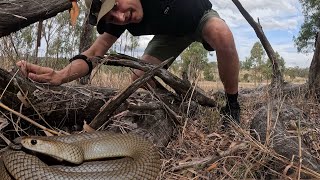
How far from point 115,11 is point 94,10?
0.26 metres

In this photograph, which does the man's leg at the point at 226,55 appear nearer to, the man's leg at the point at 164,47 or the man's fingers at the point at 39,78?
the man's leg at the point at 164,47

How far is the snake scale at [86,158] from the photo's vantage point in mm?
2545

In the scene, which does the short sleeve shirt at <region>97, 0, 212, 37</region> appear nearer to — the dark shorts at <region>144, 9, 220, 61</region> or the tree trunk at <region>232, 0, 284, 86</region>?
the dark shorts at <region>144, 9, 220, 61</region>

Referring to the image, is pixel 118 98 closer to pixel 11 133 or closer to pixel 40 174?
pixel 11 133

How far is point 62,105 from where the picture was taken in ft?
11.4

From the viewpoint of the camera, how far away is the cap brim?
12.3 feet

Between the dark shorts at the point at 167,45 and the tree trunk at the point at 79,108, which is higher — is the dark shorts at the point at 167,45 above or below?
above

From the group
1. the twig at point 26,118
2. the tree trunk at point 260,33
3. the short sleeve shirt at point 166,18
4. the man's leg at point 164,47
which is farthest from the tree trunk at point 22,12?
the tree trunk at point 260,33

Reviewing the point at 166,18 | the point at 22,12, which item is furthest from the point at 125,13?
the point at 22,12

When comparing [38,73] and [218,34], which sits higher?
[218,34]

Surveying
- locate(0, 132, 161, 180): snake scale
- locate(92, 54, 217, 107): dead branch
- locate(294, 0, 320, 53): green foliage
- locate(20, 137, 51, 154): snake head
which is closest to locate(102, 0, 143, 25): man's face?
locate(92, 54, 217, 107): dead branch

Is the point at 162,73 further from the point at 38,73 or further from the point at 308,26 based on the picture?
the point at 308,26

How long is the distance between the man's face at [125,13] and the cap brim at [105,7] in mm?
84

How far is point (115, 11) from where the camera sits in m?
3.91
